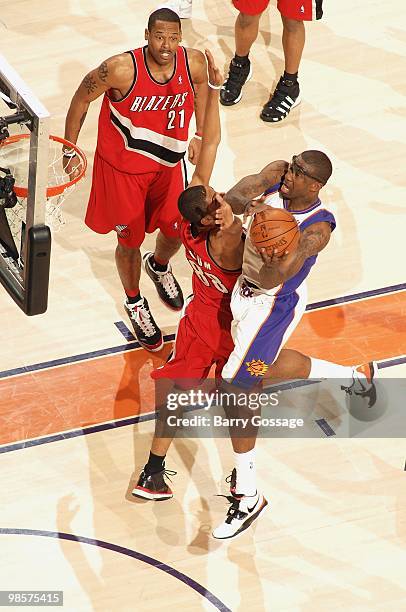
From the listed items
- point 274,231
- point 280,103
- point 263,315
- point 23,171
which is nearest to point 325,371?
point 263,315

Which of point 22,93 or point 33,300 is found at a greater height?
point 22,93

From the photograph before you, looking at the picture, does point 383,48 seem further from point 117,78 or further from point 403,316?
point 117,78

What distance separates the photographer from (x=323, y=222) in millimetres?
6121

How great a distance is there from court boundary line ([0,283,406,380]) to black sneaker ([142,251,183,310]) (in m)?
0.23

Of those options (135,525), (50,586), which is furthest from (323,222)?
(50,586)

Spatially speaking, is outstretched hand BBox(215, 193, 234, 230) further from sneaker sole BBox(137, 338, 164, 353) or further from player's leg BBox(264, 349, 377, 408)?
sneaker sole BBox(137, 338, 164, 353)

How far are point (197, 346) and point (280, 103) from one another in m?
3.21

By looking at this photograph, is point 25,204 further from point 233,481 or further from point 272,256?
point 233,481

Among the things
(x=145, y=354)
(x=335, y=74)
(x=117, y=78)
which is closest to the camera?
(x=117, y=78)

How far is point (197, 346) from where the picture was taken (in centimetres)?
639

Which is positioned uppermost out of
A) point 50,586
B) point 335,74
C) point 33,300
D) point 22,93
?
→ point 22,93

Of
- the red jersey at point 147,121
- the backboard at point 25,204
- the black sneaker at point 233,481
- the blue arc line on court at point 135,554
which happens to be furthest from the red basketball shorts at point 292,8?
the blue arc line on court at point 135,554

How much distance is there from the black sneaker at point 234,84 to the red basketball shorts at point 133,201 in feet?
7.11

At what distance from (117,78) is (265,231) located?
142cm
